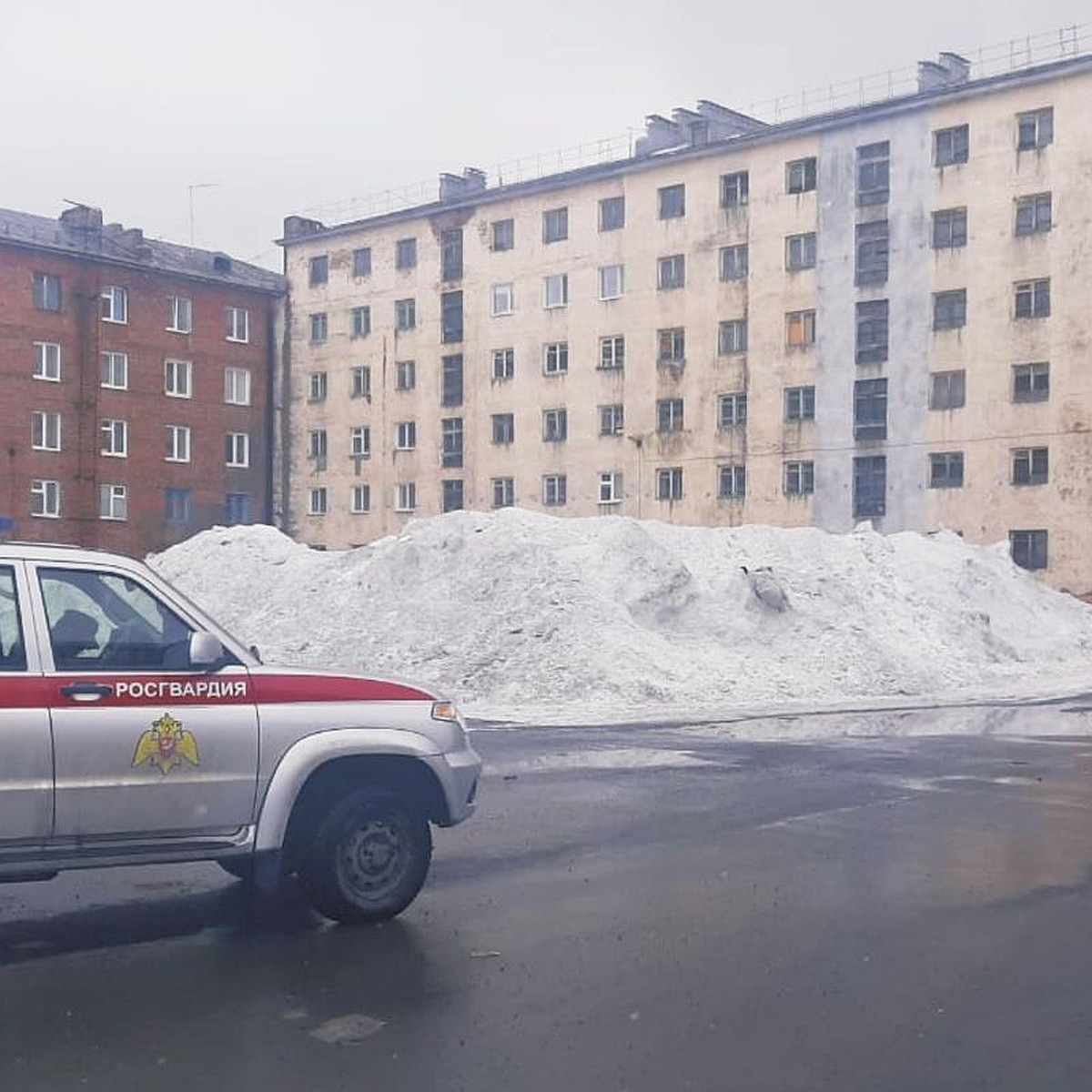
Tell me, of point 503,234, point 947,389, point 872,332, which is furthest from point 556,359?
point 947,389

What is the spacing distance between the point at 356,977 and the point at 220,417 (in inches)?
2196

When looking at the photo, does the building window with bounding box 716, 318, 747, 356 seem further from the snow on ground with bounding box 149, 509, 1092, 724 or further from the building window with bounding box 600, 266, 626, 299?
the snow on ground with bounding box 149, 509, 1092, 724

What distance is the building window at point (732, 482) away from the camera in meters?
52.6

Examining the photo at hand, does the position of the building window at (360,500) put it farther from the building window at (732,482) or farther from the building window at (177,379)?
the building window at (732,482)

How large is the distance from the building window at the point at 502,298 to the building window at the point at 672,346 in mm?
6659

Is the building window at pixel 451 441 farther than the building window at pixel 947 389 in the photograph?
Yes

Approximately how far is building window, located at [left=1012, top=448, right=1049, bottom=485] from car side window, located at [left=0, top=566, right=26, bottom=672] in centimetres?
4263

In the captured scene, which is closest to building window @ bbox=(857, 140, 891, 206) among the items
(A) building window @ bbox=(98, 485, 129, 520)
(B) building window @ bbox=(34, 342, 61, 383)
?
(A) building window @ bbox=(98, 485, 129, 520)

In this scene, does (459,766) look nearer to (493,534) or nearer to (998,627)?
(493,534)

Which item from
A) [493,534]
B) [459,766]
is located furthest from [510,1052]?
[493,534]

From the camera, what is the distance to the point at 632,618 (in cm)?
2705

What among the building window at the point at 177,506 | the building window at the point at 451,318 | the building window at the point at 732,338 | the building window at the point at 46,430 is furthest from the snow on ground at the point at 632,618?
the building window at the point at 451,318

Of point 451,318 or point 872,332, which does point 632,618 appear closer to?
point 872,332

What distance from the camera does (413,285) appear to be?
6144 cm
